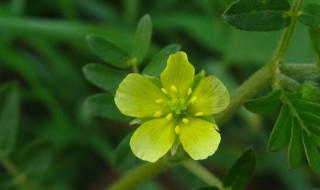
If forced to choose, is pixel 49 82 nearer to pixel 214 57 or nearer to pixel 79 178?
pixel 79 178

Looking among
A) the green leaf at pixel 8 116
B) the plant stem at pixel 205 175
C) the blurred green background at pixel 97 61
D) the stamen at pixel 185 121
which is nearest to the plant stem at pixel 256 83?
the plant stem at pixel 205 175

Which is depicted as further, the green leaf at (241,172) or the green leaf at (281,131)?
the green leaf at (241,172)

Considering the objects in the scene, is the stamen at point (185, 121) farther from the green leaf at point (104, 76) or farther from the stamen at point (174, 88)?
the green leaf at point (104, 76)

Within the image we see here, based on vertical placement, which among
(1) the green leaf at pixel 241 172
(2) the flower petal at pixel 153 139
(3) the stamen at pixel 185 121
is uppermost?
(3) the stamen at pixel 185 121

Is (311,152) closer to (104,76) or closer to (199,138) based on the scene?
(199,138)

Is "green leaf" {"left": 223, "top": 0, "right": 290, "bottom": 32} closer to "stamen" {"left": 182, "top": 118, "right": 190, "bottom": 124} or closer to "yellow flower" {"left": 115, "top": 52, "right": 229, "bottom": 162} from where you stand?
"yellow flower" {"left": 115, "top": 52, "right": 229, "bottom": 162}

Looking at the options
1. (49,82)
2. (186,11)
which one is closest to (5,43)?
(49,82)
